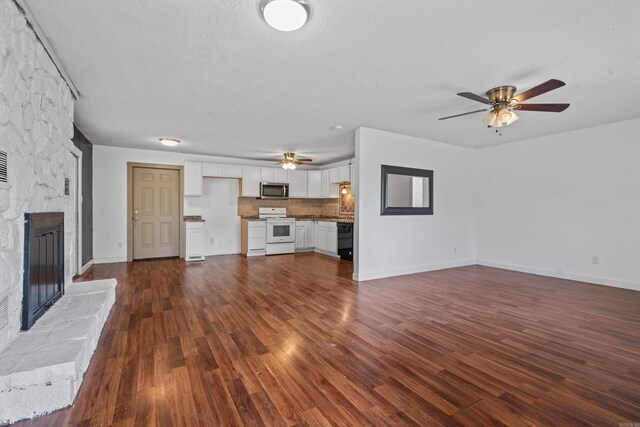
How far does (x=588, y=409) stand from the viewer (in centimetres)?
166

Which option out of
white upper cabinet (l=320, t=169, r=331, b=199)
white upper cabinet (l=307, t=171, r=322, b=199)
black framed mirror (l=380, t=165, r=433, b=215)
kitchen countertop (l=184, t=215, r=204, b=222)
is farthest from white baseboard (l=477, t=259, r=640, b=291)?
kitchen countertop (l=184, t=215, r=204, b=222)

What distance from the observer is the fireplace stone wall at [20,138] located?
1.69 metres

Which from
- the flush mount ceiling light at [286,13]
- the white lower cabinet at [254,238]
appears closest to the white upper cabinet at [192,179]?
the white lower cabinet at [254,238]

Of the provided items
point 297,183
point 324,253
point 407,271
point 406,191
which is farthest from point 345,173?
point 407,271

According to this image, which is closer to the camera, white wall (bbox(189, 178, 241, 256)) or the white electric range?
white wall (bbox(189, 178, 241, 256))

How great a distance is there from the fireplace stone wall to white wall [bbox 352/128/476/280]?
3.62 meters

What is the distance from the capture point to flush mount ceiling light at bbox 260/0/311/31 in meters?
1.77

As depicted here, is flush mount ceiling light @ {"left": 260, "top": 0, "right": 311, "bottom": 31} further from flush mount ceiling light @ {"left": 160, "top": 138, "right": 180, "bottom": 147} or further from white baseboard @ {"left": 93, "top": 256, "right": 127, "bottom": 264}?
white baseboard @ {"left": 93, "top": 256, "right": 127, "bottom": 264}

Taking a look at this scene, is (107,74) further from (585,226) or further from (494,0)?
(585,226)

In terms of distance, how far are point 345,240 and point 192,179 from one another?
3800 millimetres

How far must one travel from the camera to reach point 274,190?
25.0 feet

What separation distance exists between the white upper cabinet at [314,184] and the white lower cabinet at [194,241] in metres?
3.01

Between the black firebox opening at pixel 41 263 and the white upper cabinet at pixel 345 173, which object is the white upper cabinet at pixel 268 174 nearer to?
the white upper cabinet at pixel 345 173

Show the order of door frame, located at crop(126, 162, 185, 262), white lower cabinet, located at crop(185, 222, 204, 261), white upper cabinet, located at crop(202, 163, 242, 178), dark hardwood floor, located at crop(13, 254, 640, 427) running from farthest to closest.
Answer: white upper cabinet, located at crop(202, 163, 242, 178), white lower cabinet, located at crop(185, 222, 204, 261), door frame, located at crop(126, 162, 185, 262), dark hardwood floor, located at crop(13, 254, 640, 427)
